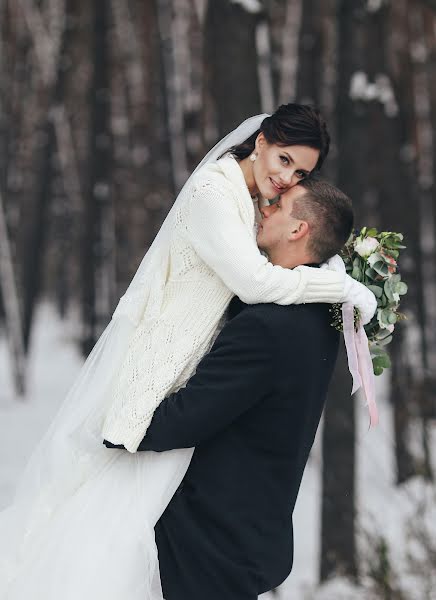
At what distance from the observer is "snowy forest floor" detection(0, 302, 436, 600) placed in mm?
4980

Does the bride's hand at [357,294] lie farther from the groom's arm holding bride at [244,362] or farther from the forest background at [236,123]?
the forest background at [236,123]

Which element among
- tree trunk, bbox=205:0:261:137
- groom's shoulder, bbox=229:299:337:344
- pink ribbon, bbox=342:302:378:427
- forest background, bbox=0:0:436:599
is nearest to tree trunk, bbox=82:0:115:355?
forest background, bbox=0:0:436:599

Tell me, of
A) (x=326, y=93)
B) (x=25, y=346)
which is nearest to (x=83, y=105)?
(x=25, y=346)

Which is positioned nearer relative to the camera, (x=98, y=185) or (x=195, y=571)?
(x=195, y=571)

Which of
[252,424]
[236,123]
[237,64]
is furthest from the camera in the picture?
[237,64]

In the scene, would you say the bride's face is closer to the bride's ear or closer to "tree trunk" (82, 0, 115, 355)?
the bride's ear

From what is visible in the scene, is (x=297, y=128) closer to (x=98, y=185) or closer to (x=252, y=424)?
(x=252, y=424)

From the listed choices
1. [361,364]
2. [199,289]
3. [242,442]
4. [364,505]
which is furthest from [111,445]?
[364,505]

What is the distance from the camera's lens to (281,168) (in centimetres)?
267

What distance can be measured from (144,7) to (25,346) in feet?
22.3

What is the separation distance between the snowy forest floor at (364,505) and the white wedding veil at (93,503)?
8.54 ft

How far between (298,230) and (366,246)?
271 millimetres

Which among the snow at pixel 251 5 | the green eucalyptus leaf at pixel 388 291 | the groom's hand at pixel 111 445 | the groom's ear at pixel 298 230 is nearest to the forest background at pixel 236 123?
the snow at pixel 251 5

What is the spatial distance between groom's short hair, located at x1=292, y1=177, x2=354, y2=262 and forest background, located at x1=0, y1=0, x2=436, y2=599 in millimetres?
2761
